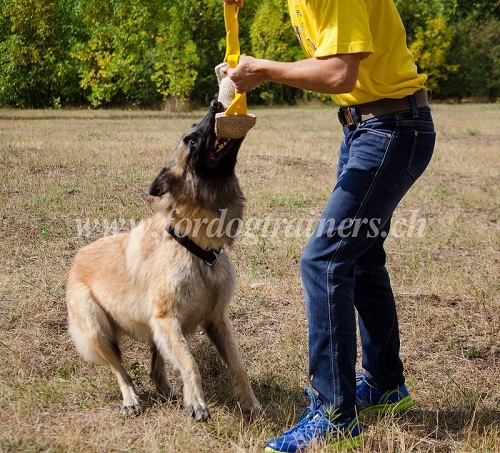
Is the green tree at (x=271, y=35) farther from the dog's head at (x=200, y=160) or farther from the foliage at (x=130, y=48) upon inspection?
the dog's head at (x=200, y=160)

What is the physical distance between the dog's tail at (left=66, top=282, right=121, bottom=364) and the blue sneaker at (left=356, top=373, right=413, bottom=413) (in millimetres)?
1449

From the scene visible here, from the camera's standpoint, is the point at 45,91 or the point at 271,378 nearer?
the point at 271,378

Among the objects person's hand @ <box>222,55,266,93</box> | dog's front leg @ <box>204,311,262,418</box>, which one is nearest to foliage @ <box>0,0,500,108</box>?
dog's front leg @ <box>204,311,262,418</box>

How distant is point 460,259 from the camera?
20.9 ft

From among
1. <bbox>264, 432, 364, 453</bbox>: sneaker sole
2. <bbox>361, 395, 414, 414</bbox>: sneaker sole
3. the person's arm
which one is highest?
the person's arm

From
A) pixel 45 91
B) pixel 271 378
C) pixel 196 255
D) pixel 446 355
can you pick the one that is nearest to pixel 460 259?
pixel 446 355

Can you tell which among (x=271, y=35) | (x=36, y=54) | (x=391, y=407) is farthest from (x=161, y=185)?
(x=271, y=35)

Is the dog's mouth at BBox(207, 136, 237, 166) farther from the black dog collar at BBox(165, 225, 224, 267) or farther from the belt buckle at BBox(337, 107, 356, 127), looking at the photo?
the belt buckle at BBox(337, 107, 356, 127)

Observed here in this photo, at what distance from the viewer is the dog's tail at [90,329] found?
3.90 m

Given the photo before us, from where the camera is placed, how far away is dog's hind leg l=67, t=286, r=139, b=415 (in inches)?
152

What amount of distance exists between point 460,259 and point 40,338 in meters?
4.00

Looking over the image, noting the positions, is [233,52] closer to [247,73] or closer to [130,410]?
[247,73]

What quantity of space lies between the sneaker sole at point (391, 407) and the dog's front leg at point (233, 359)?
589 mm

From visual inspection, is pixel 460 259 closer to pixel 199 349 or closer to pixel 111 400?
pixel 199 349
